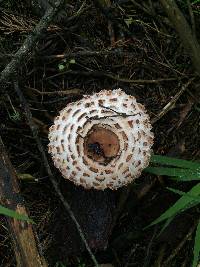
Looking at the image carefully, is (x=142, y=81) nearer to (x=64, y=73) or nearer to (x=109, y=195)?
(x=64, y=73)

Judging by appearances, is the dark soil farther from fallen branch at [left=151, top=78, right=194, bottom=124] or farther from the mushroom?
the mushroom

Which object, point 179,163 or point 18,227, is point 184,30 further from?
point 18,227

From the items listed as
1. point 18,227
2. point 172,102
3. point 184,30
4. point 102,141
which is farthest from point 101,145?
point 184,30

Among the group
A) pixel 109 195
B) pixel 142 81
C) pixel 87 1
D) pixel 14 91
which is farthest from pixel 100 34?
pixel 109 195

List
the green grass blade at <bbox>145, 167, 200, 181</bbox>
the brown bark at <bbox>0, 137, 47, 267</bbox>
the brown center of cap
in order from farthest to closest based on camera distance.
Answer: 1. the green grass blade at <bbox>145, 167, 200, 181</bbox>
2. the brown center of cap
3. the brown bark at <bbox>0, 137, 47, 267</bbox>

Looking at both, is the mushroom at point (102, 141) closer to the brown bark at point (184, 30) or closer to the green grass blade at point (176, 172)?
the green grass blade at point (176, 172)

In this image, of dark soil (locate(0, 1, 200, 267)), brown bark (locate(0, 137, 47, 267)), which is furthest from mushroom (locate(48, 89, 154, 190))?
dark soil (locate(0, 1, 200, 267))
